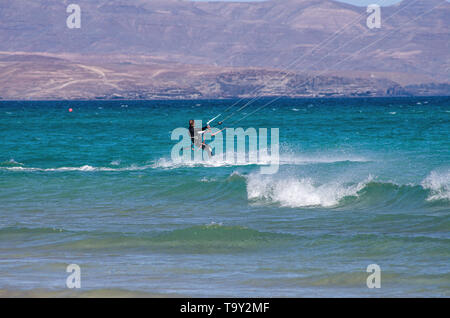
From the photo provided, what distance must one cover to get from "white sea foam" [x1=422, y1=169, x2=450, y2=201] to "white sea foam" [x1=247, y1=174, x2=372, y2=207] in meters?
1.94

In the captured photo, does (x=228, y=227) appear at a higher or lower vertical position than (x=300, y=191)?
lower

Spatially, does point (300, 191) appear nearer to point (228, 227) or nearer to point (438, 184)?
point (438, 184)

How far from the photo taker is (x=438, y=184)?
829 inches

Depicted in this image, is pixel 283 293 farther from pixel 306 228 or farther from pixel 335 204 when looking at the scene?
pixel 335 204

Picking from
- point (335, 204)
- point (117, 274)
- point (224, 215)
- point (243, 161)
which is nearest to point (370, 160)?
point (243, 161)

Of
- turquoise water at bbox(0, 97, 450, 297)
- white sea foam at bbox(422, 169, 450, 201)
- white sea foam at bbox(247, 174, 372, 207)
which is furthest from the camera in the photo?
white sea foam at bbox(247, 174, 372, 207)

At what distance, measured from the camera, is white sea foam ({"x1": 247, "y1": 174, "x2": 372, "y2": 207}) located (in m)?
20.0

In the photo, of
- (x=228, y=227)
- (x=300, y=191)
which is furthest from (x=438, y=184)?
(x=228, y=227)

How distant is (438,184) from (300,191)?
13.2ft

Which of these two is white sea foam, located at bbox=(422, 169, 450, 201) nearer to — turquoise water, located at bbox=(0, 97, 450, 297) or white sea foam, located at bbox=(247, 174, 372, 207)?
turquoise water, located at bbox=(0, 97, 450, 297)

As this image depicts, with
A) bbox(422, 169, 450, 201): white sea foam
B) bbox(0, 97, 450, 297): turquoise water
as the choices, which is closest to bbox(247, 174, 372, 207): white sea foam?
bbox(0, 97, 450, 297): turquoise water

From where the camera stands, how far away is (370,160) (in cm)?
3094

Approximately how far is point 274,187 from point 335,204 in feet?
9.76

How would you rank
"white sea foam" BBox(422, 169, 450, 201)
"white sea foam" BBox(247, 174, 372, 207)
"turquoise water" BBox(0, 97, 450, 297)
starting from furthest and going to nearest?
"white sea foam" BBox(247, 174, 372, 207)
"white sea foam" BBox(422, 169, 450, 201)
"turquoise water" BBox(0, 97, 450, 297)
